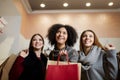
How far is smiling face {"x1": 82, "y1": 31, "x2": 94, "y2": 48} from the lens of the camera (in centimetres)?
139

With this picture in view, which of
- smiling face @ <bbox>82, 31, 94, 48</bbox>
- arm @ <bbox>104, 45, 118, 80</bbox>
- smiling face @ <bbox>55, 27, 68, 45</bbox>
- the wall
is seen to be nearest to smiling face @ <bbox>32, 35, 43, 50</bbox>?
smiling face @ <bbox>55, 27, 68, 45</bbox>

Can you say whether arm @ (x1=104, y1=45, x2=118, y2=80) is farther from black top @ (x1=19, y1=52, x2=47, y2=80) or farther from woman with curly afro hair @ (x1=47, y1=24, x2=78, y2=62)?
black top @ (x1=19, y1=52, x2=47, y2=80)

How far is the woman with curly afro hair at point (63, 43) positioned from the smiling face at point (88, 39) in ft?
0.37

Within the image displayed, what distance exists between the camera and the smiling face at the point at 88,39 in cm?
139

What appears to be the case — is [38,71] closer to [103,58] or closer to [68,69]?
[68,69]

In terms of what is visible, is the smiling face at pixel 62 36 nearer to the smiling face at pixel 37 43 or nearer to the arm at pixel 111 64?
the smiling face at pixel 37 43

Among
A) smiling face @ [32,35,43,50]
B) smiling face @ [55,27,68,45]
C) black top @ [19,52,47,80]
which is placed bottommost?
black top @ [19,52,47,80]

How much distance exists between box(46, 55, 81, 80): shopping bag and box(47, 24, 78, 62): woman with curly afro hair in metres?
0.12

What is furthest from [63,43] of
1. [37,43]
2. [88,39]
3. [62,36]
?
[37,43]

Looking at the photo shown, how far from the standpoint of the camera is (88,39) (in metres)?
1.42

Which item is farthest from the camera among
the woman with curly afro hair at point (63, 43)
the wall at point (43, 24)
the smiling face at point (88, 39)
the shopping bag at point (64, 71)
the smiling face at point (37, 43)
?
the wall at point (43, 24)

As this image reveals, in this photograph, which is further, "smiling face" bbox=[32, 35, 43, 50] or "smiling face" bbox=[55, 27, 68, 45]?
"smiling face" bbox=[32, 35, 43, 50]

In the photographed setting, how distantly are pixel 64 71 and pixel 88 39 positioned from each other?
42cm

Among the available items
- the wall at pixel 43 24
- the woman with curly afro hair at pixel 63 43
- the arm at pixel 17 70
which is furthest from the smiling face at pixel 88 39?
the wall at pixel 43 24
